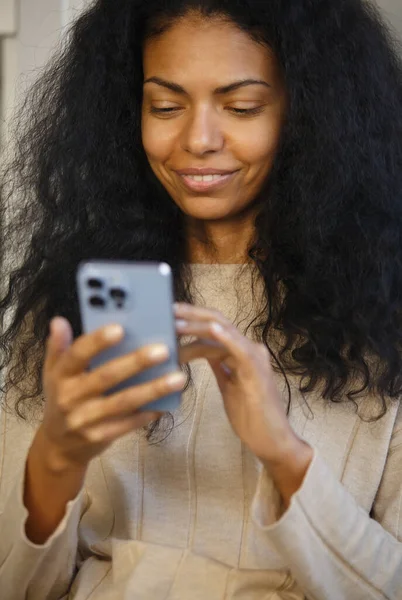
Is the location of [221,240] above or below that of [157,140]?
below

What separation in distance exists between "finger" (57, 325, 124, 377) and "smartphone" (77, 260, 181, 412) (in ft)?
0.05

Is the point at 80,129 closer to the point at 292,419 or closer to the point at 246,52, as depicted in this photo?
the point at 246,52

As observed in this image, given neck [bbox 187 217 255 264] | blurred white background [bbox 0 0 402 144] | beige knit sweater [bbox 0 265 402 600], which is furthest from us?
blurred white background [bbox 0 0 402 144]

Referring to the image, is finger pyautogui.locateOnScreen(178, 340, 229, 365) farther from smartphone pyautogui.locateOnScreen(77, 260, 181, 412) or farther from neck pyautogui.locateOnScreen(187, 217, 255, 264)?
neck pyautogui.locateOnScreen(187, 217, 255, 264)

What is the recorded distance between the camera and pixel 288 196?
127 centimetres

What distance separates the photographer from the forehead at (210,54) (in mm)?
1202

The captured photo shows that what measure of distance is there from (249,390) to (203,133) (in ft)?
1.23

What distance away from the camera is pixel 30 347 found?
1347 mm

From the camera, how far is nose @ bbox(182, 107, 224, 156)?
1.19m

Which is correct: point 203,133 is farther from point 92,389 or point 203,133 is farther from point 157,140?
point 92,389

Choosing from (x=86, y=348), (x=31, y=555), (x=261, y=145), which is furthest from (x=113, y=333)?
(x=261, y=145)

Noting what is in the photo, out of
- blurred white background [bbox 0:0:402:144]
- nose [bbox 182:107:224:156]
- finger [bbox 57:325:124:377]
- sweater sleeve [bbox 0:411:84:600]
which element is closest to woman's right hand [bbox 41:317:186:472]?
finger [bbox 57:325:124:377]

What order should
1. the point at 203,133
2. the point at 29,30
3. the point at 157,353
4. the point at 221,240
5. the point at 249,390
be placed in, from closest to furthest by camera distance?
the point at 157,353
the point at 249,390
the point at 203,133
the point at 221,240
the point at 29,30

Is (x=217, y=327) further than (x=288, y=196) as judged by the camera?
No
